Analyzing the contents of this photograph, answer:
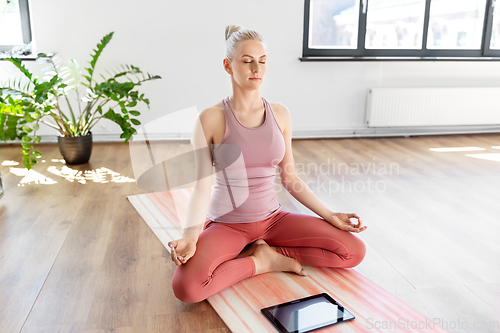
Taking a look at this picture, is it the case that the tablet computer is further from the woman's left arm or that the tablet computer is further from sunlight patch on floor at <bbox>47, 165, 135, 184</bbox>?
sunlight patch on floor at <bbox>47, 165, 135, 184</bbox>

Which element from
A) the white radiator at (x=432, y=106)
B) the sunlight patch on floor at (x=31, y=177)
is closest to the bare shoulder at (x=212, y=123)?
the sunlight patch on floor at (x=31, y=177)

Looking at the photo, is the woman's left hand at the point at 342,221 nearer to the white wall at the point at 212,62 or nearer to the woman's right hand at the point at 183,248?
the woman's right hand at the point at 183,248

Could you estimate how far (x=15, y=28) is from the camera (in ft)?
12.4

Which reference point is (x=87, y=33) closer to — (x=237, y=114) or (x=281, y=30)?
(x=281, y=30)

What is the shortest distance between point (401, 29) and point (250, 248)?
3490 mm

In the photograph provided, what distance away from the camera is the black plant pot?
317cm

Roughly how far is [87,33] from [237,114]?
2741 millimetres

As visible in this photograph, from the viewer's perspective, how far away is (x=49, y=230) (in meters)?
2.10

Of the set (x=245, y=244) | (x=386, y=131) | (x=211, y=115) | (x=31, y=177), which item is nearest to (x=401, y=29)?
(x=386, y=131)

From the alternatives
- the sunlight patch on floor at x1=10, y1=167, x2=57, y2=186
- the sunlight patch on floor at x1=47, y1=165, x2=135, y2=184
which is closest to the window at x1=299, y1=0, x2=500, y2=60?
the sunlight patch on floor at x1=47, y1=165, x2=135, y2=184

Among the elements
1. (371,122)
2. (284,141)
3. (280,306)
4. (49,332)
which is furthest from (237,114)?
(371,122)

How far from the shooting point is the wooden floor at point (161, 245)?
56.7 inches

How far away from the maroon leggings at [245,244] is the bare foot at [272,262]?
35 mm

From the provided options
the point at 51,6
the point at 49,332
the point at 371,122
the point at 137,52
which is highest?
the point at 51,6
